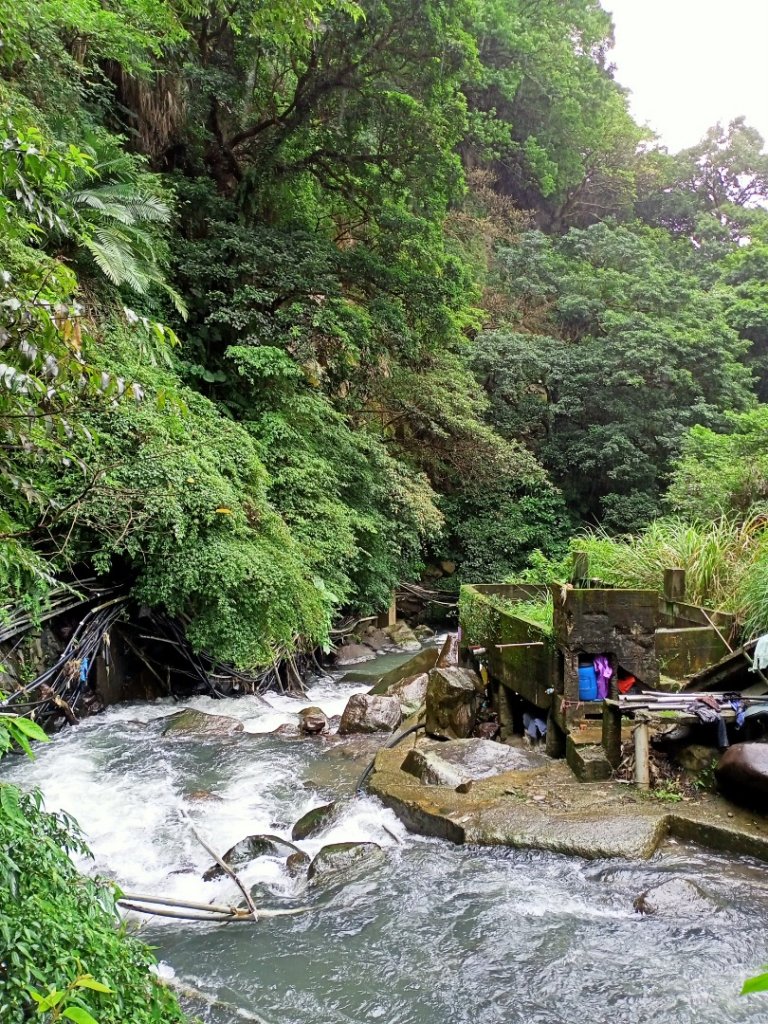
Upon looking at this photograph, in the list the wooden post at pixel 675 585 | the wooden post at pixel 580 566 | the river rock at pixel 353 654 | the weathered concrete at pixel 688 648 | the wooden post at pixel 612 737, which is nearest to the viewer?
the wooden post at pixel 612 737

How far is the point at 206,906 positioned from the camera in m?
4.20

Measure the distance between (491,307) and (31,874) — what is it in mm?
22295

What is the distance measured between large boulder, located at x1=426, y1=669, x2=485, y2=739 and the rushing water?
1858mm

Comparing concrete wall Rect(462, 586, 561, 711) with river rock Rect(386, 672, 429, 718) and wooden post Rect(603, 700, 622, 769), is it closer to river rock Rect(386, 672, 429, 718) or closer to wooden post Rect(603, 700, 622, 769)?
wooden post Rect(603, 700, 622, 769)

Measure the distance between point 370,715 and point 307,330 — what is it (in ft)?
23.9

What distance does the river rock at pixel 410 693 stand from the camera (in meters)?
9.53

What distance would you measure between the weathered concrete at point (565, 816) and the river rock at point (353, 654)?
311 inches

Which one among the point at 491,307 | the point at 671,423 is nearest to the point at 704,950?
the point at 671,423

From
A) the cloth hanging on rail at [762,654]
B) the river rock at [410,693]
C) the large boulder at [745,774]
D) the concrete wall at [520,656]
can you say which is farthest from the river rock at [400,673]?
the cloth hanging on rail at [762,654]

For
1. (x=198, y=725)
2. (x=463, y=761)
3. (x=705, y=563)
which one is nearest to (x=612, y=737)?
(x=463, y=761)

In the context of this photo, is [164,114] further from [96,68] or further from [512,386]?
[512,386]

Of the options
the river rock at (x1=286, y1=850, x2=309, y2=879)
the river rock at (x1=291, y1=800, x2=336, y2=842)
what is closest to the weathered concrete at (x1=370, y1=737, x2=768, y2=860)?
the river rock at (x1=291, y1=800, x2=336, y2=842)

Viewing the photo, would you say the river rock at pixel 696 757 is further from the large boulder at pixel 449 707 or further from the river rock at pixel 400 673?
the river rock at pixel 400 673

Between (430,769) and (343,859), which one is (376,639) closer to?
(430,769)
